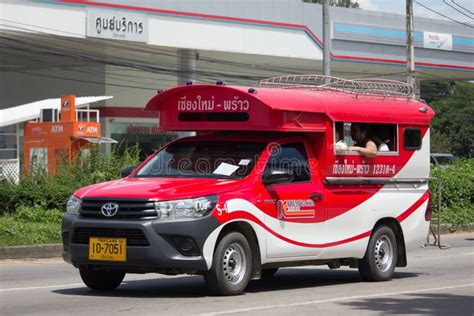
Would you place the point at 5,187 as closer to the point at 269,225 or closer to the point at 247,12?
the point at 269,225

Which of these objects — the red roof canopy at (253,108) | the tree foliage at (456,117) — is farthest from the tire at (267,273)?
the tree foliage at (456,117)

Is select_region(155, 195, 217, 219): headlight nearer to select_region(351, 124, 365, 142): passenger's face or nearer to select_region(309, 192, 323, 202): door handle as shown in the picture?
select_region(309, 192, 323, 202): door handle

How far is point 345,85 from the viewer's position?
13984 millimetres

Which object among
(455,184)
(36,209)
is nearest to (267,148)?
(36,209)

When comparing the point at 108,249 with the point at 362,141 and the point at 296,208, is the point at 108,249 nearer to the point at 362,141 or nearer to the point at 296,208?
the point at 296,208

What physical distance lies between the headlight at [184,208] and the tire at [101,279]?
1.38 metres

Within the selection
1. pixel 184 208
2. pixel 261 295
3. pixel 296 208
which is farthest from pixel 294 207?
pixel 184 208

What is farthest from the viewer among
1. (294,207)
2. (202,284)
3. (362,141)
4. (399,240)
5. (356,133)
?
(399,240)

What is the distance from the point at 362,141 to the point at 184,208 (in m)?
3.71

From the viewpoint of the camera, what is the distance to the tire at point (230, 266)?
10.8 m

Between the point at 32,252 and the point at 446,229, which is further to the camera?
the point at 446,229

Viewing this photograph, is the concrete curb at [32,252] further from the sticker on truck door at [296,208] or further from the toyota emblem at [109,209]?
the sticker on truck door at [296,208]

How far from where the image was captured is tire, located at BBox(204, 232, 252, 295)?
35.5 feet

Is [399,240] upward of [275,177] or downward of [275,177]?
downward
